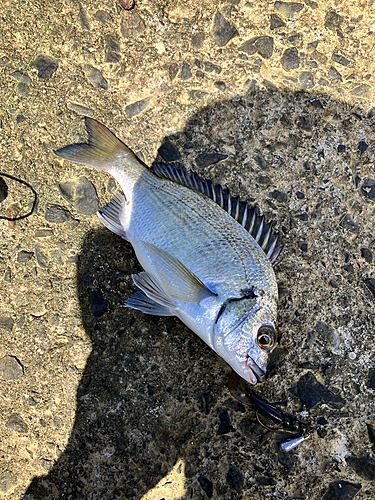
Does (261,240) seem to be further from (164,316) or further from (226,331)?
(164,316)

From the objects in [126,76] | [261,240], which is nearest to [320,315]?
[261,240]

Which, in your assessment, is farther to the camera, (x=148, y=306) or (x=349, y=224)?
(x=349, y=224)

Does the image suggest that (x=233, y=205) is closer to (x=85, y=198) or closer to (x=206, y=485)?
(x=85, y=198)

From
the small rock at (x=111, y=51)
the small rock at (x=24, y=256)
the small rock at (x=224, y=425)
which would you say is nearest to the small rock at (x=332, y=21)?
the small rock at (x=111, y=51)

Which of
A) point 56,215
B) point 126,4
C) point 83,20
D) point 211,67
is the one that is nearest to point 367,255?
point 211,67

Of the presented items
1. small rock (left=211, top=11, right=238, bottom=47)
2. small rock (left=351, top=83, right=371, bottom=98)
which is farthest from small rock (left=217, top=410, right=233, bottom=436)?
small rock (left=211, top=11, right=238, bottom=47)

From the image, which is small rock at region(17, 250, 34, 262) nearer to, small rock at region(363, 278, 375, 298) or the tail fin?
the tail fin

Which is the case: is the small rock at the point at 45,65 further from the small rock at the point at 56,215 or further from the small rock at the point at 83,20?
the small rock at the point at 56,215
